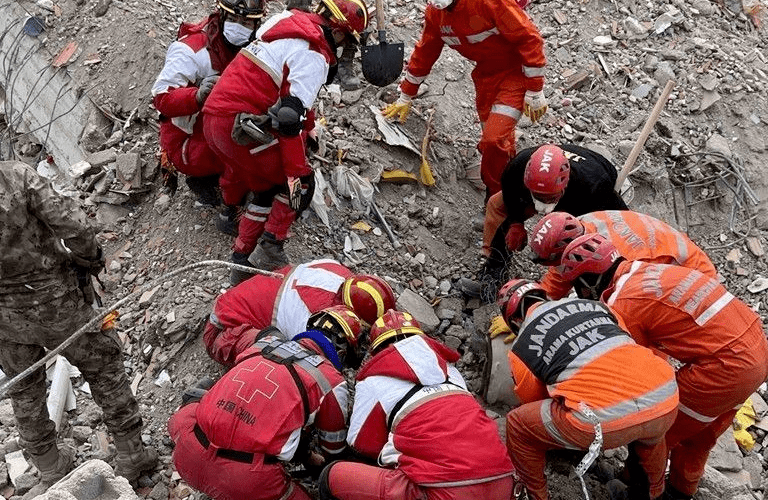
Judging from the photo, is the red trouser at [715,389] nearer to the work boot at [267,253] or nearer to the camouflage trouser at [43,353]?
the work boot at [267,253]

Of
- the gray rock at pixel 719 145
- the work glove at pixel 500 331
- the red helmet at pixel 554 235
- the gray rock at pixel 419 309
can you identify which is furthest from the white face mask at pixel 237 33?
the gray rock at pixel 719 145

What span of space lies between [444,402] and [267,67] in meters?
2.21

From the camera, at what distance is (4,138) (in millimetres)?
6363

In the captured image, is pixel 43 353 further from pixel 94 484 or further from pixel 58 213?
pixel 94 484

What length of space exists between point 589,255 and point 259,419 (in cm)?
186

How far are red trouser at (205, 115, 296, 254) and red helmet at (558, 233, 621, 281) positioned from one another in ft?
5.82

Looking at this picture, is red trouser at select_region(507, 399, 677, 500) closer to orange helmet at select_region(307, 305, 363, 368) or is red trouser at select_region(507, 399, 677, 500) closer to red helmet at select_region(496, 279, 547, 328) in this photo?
red helmet at select_region(496, 279, 547, 328)

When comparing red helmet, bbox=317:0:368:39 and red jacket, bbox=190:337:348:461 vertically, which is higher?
red helmet, bbox=317:0:368:39

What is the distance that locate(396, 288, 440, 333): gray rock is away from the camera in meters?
5.19

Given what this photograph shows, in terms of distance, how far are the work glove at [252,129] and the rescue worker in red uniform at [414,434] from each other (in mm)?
1392

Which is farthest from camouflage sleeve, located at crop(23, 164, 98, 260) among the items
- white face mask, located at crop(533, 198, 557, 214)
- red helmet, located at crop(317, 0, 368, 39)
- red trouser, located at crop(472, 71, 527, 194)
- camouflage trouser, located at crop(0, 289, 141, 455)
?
red trouser, located at crop(472, 71, 527, 194)

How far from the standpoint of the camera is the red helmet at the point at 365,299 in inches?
160

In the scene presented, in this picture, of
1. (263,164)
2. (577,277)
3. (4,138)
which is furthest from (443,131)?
(4,138)

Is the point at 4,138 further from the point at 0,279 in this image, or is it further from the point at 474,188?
the point at 474,188
